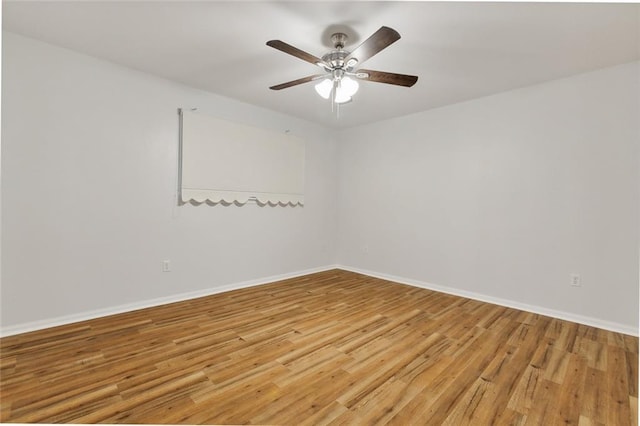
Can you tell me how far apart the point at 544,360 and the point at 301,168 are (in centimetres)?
372

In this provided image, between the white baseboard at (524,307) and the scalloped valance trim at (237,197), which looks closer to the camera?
the white baseboard at (524,307)

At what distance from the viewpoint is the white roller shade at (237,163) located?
3541 millimetres

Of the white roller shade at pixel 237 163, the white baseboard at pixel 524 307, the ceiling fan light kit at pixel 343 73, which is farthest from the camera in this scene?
the white roller shade at pixel 237 163

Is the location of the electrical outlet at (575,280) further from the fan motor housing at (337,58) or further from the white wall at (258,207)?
the fan motor housing at (337,58)

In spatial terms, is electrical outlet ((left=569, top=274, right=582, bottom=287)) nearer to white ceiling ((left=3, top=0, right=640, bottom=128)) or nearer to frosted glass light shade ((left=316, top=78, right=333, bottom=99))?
white ceiling ((left=3, top=0, right=640, bottom=128))

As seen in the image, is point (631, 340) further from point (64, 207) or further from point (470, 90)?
point (64, 207)

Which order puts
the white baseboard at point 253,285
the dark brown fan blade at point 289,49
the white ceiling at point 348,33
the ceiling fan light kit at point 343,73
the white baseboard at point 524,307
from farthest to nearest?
the white baseboard at point 524,307 → the white baseboard at point 253,285 → the ceiling fan light kit at point 343,73 → the white ceiling at point 348,33 → the dark brown fan blade at point 289,49

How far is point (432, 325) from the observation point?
9.52 feet

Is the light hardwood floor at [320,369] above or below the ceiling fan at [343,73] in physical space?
below

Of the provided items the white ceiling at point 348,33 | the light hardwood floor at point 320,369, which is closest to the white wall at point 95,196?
the white ceiling at point 348,33

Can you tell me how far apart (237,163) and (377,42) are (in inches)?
101

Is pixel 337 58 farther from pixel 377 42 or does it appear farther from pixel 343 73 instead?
pixel 377 42

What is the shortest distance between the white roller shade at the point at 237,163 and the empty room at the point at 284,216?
0.03 meters

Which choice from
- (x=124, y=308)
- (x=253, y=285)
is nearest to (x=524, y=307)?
(x=253, y=285)
